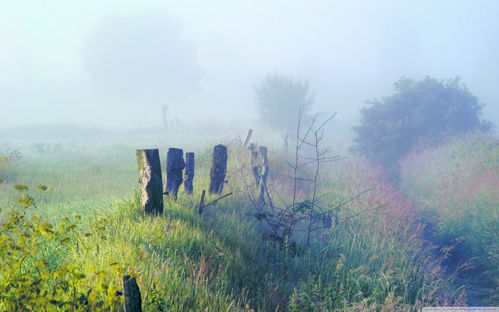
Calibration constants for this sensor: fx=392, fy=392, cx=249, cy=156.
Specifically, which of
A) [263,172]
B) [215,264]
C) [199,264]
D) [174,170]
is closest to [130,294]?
[199,264]

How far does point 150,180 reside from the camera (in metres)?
5.96

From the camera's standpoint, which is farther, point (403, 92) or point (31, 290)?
point (403, 92)

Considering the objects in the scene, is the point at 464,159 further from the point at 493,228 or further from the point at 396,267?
the point at 396,267

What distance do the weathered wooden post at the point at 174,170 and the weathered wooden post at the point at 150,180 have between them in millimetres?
1195

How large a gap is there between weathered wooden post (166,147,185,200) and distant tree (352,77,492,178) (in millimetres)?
18140

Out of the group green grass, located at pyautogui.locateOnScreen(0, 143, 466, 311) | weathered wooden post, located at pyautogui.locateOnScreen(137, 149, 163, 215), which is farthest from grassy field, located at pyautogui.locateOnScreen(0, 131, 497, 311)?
weathered wooden post, located at pyautogui.locateOnScreen(137, 149, 163, 215)

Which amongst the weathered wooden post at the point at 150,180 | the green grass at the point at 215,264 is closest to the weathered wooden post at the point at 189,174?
the green grass at the point at 215,264

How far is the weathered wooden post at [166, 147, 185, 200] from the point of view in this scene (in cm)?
730

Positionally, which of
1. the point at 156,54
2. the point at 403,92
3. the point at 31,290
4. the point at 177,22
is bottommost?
the point at 31,290

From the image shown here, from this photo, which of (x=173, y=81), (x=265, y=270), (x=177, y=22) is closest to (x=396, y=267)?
(x=265, y=270)

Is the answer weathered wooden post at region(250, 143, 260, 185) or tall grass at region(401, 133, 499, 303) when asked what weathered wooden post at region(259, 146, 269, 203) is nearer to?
weathered wooden post at region(250, 143, 260, 185)

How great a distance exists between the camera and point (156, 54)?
66562mm

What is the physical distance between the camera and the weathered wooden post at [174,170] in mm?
7305

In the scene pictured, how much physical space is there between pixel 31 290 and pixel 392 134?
2409 centimetres
